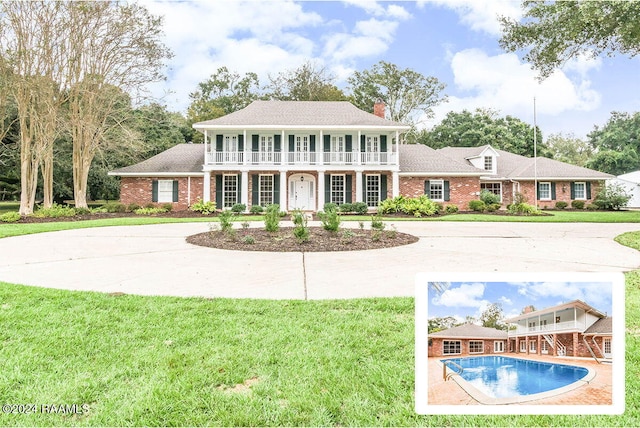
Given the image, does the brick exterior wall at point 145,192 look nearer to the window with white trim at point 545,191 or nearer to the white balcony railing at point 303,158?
the white balcony railing at point 303,158

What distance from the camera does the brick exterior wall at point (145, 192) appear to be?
941 inches

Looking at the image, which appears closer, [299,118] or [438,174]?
[438,174]

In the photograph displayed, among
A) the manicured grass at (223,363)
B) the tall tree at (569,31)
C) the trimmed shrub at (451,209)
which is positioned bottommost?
the manicured grass at (223,363)

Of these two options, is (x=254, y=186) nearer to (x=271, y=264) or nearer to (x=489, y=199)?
(x=489, y=199)

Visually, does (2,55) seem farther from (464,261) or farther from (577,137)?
(577,137)

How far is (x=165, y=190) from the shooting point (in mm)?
23953

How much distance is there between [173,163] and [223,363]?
24165mm

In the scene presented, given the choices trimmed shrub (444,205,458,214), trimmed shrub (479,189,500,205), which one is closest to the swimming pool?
trimmed shrub (444,205,458,214)

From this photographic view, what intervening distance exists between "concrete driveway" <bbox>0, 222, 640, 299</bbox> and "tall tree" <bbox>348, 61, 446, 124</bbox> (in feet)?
105

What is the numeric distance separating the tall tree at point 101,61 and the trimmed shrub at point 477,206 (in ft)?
63.7

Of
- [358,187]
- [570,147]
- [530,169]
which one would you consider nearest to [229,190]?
[358,187]

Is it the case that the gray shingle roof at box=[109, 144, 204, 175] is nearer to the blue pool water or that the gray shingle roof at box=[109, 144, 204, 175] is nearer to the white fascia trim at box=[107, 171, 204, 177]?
the white fascia trim at box=[107, 171, 204, 177]

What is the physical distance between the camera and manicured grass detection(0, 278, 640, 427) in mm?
1947

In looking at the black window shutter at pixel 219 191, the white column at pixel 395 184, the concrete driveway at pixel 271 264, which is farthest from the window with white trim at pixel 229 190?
the concrete driveway at pixel 271 264
